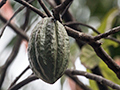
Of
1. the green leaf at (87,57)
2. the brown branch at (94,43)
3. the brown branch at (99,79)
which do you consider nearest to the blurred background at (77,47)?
the green leaf at (87,57)

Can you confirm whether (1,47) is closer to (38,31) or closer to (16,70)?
(16,70)

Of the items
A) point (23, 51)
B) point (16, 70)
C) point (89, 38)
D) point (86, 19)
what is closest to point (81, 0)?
point (86, 19)

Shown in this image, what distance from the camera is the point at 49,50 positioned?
605mm

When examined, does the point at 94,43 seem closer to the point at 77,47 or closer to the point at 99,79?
the point at 99,79

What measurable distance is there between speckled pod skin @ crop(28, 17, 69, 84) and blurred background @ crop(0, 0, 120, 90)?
52 cm

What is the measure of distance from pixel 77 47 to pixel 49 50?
79 cm

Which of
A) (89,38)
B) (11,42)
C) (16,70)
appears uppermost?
(89,38)

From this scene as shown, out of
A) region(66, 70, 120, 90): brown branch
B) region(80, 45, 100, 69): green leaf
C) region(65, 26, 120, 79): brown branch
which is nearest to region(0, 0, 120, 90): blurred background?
region(80, 45, 100, 69): green leaf

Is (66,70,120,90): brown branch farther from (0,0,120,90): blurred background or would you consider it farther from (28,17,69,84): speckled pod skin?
(0,0,120,90): blurred background

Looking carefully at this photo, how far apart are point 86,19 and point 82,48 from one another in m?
0.55

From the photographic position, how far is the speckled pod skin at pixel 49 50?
606 mm

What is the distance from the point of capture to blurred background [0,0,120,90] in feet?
4.08

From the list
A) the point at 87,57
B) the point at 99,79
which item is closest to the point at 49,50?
the point at 99,79

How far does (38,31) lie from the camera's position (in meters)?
0.64
